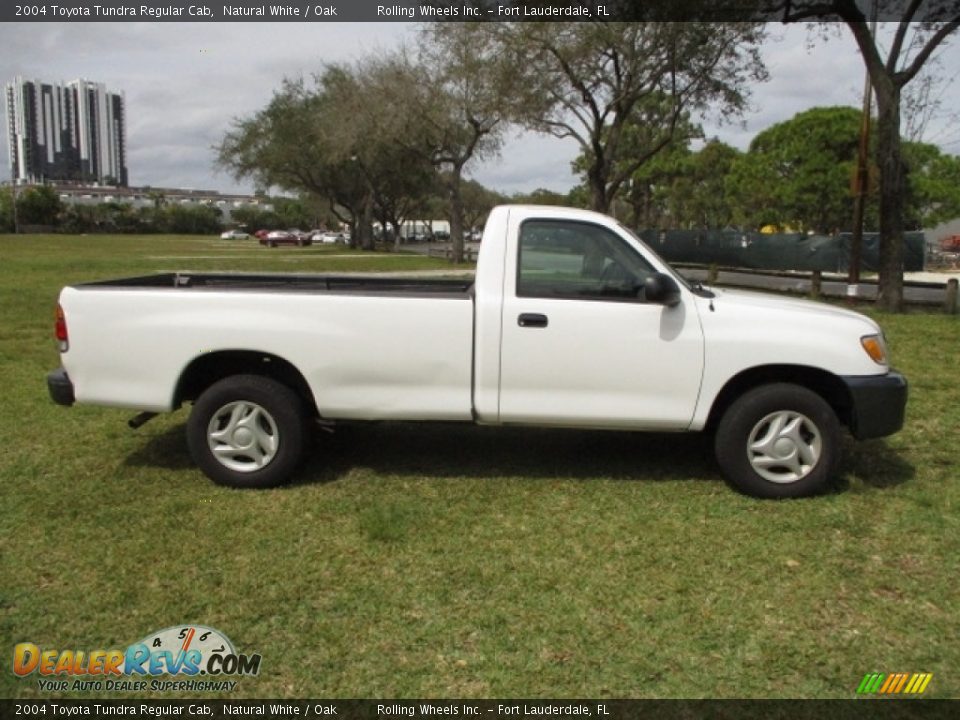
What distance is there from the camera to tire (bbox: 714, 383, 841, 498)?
4684 mm

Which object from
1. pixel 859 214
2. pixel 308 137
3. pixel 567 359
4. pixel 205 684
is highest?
pixel 308 137

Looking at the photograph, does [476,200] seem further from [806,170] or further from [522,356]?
[522,356]

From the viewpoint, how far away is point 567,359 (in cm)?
467

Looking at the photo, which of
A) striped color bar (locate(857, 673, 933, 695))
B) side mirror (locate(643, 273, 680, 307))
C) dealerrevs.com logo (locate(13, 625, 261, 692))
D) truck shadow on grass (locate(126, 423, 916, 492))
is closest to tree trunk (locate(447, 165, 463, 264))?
truck shadow on grass (locate(126, 423, 916, 492))

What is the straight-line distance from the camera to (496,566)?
3.93 m

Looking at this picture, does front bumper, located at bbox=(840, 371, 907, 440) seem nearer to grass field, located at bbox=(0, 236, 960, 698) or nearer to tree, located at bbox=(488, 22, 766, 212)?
grass field, located at bbox=(0, 236, 960, 698)

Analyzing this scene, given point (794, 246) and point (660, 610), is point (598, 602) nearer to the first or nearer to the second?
point (660, 610)

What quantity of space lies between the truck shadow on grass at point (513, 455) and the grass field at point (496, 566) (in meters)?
0.03

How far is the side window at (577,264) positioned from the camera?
Result: 4.74 metres

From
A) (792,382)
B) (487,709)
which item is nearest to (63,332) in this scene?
(487,709)

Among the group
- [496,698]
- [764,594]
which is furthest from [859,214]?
[496,698]

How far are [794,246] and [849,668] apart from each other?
105 ft

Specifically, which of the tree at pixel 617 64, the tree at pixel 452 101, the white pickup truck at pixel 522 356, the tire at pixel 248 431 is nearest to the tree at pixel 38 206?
the tree at pixel 452 101

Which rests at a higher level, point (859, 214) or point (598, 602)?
point (859, 214)
